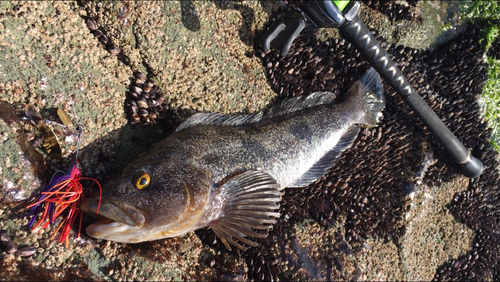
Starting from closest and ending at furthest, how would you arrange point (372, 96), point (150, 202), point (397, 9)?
point (150, 202)
point (372, 96)
point (397, 9)

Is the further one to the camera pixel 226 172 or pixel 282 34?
pixel 282 34

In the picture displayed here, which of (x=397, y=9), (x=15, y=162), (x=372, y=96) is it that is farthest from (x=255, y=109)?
(x=397, y=9)

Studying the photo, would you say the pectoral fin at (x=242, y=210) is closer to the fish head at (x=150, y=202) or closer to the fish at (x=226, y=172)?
the fish at (x=226, y=172)

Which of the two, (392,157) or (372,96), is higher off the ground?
(372,96)

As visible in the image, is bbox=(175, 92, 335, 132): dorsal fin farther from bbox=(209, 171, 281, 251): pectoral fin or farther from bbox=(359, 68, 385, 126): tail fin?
bbox=(209, 171, 281, 251): pectoral fin

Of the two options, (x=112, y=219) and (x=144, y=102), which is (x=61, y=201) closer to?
(x=112, y=219)

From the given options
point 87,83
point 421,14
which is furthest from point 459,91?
point 87,83

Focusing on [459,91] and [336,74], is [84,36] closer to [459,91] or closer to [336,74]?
[336,74]
